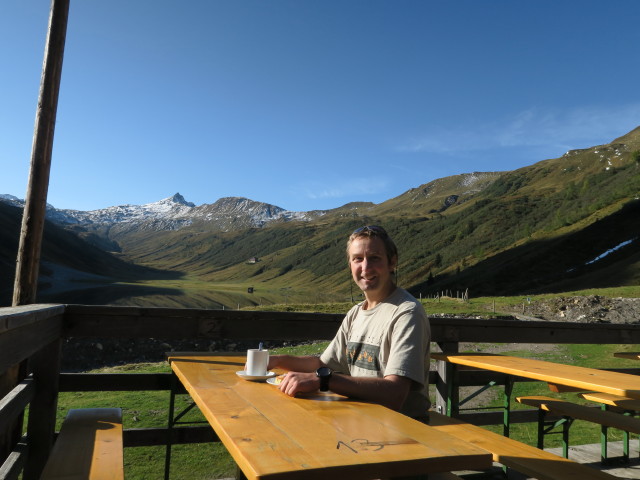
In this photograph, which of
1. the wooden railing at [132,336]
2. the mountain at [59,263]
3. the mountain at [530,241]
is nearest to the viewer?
the wooden railing at [132,336]

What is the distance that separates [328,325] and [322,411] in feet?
6.06

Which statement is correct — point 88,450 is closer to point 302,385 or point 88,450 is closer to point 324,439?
point 302,385

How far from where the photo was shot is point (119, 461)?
232cm

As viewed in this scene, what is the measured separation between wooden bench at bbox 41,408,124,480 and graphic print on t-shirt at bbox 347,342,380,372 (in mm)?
1149

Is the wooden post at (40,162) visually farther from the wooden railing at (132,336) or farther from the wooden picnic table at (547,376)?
the wooden picnic table at (547,376)

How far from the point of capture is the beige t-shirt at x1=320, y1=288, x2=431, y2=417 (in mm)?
2066

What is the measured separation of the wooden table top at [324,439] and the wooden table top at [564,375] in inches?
55.3

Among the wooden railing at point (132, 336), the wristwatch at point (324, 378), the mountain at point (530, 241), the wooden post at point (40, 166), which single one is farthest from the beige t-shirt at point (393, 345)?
the mountain at point (530, 241)

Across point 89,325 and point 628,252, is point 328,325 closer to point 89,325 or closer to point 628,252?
point 89,325

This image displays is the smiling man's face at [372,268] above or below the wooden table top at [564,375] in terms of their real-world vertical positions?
above

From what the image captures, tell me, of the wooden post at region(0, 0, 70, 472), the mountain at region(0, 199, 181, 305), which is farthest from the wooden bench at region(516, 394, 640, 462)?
the mountain at region(0, 199, 181, 305)

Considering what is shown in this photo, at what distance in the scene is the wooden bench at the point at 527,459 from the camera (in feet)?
7.75

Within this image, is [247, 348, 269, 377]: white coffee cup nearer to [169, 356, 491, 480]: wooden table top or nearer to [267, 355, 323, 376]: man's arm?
[267, 355, 323, 376]: man's arm

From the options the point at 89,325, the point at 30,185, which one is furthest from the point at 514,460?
the point at 30,185
